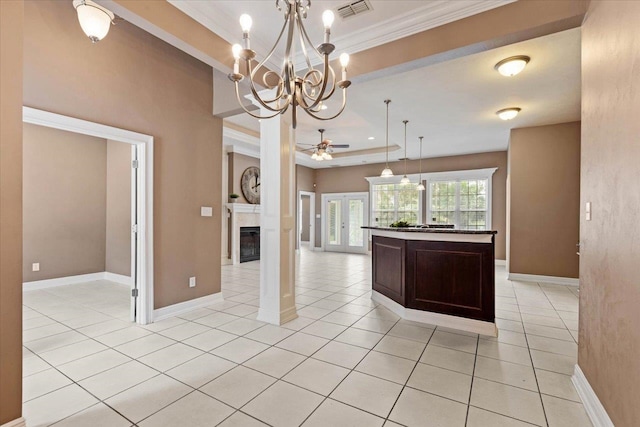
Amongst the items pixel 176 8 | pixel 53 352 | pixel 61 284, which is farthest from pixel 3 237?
pixel 61 284

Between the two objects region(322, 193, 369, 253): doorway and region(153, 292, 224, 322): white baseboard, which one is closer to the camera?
region(153, 292, 224, 322): white baseboard

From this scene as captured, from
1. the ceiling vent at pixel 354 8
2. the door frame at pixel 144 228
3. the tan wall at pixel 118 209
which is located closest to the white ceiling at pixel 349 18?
the ceiling vent at pixel 354 8

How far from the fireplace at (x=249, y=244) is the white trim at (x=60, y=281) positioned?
3.05 meters

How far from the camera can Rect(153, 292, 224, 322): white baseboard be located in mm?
3496

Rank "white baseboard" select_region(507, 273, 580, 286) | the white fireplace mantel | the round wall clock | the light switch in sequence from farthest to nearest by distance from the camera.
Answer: the round wall clock → the white fireplace mantel → "white baseboard" select_region(507, 273, 580, 286) → the light switch

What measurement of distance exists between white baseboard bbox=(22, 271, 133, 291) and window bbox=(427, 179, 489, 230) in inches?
300

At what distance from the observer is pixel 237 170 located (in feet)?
25.4

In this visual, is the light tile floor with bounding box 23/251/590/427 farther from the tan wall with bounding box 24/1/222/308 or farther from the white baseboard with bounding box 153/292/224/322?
the tan wall with bounding box 24/1/222/308

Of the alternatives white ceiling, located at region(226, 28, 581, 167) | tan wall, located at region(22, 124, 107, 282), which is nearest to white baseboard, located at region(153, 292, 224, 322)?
tan wall, located at region(22, 124, 107, 282)

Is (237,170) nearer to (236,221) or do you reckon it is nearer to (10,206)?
(236,221)

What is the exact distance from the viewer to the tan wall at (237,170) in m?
7.64

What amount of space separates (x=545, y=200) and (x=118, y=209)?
815cm

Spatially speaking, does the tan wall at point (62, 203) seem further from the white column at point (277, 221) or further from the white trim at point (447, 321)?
the white trim at point (447, 321)

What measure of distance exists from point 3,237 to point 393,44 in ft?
10.7
